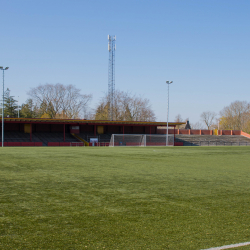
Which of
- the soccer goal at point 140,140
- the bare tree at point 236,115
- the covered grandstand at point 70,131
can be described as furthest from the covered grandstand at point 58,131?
the bare tree at point 236,115

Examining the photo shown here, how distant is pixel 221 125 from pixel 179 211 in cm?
10499

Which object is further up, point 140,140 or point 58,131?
point 58,131

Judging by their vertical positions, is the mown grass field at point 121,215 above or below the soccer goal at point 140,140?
above

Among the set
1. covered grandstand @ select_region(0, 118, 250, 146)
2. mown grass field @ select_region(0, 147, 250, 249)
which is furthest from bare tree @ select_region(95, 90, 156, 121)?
mown grass field @ select_region(0, 147, 250, 249)

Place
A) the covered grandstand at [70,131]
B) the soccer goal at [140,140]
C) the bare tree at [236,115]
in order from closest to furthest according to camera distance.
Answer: the covered grandstand at [70,131], the soccer goal at [140,140], the bare tree at [236,115]

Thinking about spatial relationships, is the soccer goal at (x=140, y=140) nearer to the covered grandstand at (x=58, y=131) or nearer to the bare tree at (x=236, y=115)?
the covered grandstand at (x=58, y=131)

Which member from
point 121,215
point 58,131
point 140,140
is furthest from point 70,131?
point 121,215

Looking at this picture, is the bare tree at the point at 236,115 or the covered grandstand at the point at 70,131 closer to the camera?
the covered grandstand at the point at 70,131

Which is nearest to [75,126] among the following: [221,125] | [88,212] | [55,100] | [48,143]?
[48,143]

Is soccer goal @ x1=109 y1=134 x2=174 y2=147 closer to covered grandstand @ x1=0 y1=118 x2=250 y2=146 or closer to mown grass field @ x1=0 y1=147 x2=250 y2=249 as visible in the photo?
covered grandstand @ x1=0 y1=118 x2=250 y2=146

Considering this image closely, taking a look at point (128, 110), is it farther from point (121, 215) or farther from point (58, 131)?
point (121, 215)

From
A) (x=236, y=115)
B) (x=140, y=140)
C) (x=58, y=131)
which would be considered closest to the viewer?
(x=140, y=140)

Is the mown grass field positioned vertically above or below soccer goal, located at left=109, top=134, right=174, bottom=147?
above

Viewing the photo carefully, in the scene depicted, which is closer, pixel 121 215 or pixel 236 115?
pixel 121 215
